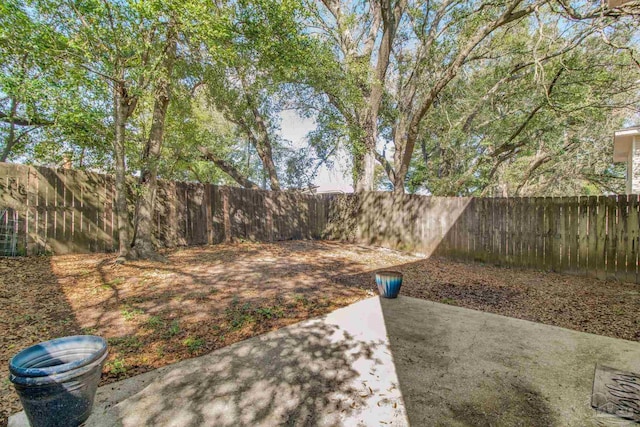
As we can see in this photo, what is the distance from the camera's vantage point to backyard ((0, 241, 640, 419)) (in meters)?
2.62

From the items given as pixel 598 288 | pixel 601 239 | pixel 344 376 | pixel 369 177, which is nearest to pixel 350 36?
pixel 369 177

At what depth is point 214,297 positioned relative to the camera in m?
3.75

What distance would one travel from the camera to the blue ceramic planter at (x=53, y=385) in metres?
1.46

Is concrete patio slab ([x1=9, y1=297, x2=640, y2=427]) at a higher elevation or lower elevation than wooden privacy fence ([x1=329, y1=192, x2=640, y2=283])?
lower

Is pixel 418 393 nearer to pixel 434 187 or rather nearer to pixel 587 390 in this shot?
pixel 587 390

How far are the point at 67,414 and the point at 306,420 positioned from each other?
126 centimetres

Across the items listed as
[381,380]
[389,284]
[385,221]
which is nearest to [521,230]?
[385,221]

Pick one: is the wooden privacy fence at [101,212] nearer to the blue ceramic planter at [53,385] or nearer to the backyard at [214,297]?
the backyard at [214,297]

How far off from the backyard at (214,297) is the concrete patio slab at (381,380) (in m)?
0.37

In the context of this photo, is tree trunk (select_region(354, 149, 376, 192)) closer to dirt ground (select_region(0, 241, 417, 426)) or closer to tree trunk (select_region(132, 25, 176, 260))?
dirt ground (select_region(0, 241, 417, 426))

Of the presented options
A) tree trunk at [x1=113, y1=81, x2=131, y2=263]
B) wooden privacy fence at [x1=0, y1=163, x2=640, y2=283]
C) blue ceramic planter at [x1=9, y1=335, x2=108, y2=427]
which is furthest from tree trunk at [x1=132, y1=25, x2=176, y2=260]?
blue ceramic planter at [x1=9, y1=335, x2=108, y2=427]

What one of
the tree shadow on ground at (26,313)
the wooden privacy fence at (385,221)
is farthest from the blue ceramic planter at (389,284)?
the wooden privacy fence at (385,221)

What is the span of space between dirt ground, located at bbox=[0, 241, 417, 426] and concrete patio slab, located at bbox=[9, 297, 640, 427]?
279 mm

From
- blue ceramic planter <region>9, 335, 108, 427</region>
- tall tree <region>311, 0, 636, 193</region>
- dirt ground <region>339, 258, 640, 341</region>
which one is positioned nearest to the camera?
blue ceramic planter <region>9, 335, 108, 427</region>
